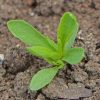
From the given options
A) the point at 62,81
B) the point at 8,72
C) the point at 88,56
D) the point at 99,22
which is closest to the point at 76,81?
the point at 62,81

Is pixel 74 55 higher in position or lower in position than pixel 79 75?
higher

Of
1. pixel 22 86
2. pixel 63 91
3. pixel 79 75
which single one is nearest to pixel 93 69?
pixel 79 75

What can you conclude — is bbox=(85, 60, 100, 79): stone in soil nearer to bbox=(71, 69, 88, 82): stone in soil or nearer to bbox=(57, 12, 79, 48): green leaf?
bbox=(71, 69, 88, 82): stone in soil

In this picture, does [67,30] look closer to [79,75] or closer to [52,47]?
[52,47]

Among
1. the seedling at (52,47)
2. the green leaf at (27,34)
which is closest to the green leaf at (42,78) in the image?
the seedling at (52,47)

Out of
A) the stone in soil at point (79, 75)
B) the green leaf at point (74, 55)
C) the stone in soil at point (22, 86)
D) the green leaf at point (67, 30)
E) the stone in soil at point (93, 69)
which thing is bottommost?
the stone in soil at point (22, 86)

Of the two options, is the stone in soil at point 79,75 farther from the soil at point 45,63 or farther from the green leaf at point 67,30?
the green leaf at point 67,30
